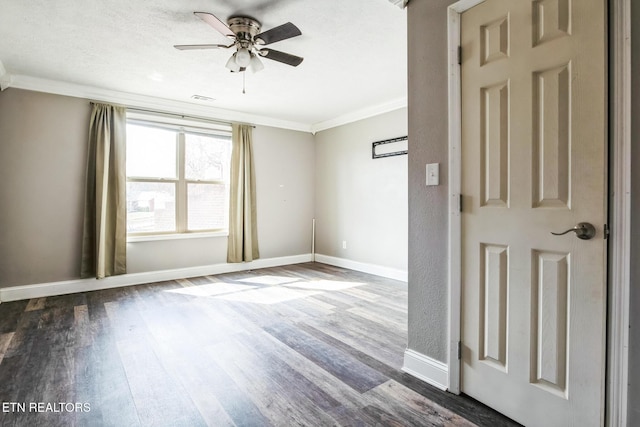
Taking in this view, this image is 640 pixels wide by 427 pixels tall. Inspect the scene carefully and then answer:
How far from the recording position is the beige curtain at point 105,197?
3.88 m

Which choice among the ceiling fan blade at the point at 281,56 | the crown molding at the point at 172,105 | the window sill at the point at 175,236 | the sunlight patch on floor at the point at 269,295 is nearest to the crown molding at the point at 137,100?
the crown molding at the point at 172,105

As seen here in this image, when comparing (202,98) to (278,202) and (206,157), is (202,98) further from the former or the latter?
(278,202)

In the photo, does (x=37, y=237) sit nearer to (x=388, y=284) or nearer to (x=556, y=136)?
(x=388, y=284)

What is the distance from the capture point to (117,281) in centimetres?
410

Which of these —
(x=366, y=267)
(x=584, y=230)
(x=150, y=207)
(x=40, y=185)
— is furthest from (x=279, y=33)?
(x=366, y=267)

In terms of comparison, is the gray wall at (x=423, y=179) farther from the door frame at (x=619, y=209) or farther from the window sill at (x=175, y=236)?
the window sill at (x=175, y=236)

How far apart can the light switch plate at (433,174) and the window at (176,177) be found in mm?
3769

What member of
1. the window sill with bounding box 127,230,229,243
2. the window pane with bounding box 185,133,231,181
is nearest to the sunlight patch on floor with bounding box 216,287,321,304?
the window sill with bounding box 127,230,229,243

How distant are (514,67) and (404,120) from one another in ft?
9.53

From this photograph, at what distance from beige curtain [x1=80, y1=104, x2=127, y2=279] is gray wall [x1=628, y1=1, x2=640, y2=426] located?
15.2 feet

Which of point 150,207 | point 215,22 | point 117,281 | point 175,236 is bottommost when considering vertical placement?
point 117,281

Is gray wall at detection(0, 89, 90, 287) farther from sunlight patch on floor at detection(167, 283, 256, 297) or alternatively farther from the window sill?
sunlight patch on floor at detection(167, 283, 256, 297)

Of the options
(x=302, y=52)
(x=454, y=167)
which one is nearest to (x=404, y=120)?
(x=302, y=52)

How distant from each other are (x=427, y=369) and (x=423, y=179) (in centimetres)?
114
